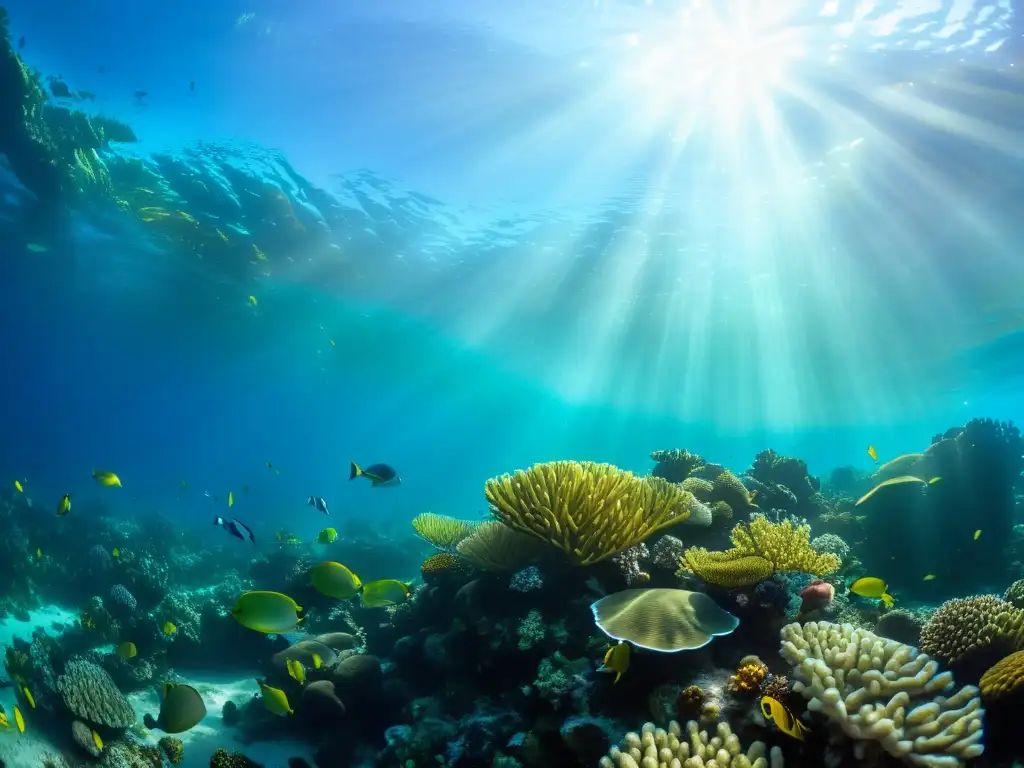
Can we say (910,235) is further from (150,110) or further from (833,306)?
(150,110)

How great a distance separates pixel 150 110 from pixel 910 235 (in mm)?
28219

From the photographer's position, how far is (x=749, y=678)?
3.97 meters

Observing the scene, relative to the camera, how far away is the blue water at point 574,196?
14.1 meters

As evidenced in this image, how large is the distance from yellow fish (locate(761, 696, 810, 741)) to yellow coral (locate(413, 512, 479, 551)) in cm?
568

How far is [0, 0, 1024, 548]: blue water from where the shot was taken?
14.1 metres

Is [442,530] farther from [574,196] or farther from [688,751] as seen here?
[574,196]

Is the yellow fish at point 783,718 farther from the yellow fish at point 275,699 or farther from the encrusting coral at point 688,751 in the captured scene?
the yellow fish at point 275,699

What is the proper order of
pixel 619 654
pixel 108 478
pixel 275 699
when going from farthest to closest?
1. pixel 108 478
2. pixel 275 699
3. pixel 619 654

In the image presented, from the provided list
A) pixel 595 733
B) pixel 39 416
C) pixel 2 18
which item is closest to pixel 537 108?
pixel 2 18

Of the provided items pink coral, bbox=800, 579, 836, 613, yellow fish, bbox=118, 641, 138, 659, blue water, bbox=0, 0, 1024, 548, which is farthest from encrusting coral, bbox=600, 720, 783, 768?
blue water, bbox=0, 0, 1024, 548

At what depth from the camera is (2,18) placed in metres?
15.4

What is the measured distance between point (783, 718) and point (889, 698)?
0.87 metres

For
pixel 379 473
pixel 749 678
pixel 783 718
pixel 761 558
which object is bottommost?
pixel 783 718

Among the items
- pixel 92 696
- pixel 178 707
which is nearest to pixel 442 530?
pixel 178 707
